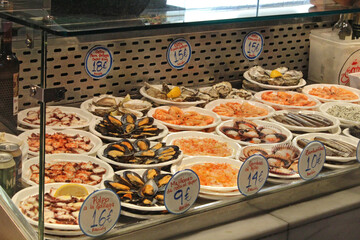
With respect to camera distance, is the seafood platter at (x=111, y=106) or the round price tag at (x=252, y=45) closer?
the seafood platter at (x=111, y=106)

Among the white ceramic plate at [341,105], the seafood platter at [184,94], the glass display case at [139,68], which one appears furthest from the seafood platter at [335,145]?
the seafood platter at [184,94]

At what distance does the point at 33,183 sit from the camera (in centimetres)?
186

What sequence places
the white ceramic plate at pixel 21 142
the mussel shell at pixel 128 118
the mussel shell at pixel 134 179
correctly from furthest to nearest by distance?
the mussel shell at pixel 128 118, the mussel shell at pixel 134 179, the white ceramic plate at pixel 21 142

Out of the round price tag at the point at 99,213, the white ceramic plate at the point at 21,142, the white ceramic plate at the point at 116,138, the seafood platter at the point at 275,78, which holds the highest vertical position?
the seafood platter at the point at 275,78

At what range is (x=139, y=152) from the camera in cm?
224

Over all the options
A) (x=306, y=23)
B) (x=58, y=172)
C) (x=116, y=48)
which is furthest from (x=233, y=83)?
(x=58, y=172)

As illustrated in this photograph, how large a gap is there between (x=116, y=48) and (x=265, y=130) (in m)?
0.81

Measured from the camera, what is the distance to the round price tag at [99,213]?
1724mm

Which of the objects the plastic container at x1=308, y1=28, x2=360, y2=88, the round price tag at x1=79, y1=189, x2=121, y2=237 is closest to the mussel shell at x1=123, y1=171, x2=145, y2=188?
the round price tag at x1=79, y1=189, x2=121, y2=237

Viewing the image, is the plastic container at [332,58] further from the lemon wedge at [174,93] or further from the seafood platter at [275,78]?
the lemon wedge at [174,93]

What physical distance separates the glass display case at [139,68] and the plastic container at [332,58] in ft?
0.36

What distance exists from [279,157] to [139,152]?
0.60m

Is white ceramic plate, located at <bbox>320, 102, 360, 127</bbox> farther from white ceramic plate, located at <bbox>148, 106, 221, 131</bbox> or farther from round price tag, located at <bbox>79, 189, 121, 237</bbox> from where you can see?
round price tag, located at <bbox>79, 189, 121, 237</bbox>

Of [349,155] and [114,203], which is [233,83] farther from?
[114,203]
